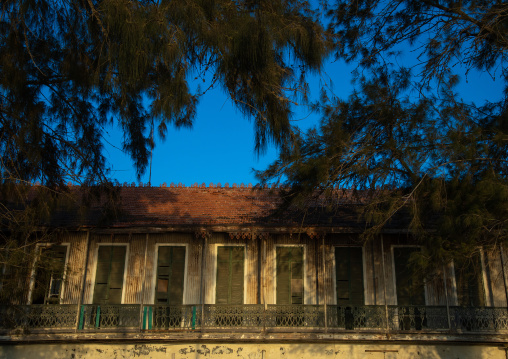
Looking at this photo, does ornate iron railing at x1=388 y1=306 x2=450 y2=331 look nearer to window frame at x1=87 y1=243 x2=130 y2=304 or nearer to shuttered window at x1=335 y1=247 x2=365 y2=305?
shuttered window at x1=335 y1=247 x2=365 y2=305

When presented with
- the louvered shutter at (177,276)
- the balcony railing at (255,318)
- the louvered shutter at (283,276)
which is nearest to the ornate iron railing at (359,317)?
the balcony railing at (255,318)

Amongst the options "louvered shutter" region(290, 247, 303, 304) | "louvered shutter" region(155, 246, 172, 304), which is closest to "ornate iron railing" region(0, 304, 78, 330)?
"louvered shutter" region(155, 246, 172, 304)

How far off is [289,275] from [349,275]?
170 cm

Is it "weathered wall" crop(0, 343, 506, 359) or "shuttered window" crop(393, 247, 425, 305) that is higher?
"shuttered window" crop(393, 247, 425, 305)

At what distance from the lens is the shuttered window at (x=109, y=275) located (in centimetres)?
1675

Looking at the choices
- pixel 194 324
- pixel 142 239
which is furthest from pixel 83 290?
pixel 194 324

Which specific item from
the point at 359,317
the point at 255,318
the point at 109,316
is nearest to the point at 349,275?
the point at 359,317

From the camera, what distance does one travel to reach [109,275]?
16938 millimetres

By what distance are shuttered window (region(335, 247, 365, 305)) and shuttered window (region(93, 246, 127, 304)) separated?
6.14m

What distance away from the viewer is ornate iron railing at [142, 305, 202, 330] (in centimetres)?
1580

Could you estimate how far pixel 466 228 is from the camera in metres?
11.6

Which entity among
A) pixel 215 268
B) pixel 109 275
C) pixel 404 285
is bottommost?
pixel 404 285

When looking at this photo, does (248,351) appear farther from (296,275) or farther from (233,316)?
(296,275)

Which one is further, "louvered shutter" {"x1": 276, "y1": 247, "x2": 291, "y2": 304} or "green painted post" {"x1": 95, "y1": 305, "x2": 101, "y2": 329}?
"louvered shutter" {"x1": 276, "y1": 247, "x2": 291, "y2": 304}
